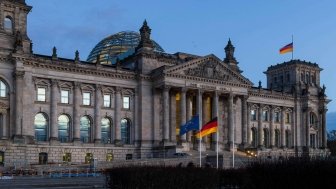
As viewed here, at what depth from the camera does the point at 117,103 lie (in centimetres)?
7688

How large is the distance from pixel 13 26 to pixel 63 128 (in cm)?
1587

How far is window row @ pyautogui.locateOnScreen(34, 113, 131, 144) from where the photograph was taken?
70.2 m

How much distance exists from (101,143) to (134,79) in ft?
37.2

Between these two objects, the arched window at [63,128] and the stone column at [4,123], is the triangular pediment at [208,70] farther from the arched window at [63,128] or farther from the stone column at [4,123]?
the stone column at [4,123]

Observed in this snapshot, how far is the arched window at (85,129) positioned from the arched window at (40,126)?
564cm

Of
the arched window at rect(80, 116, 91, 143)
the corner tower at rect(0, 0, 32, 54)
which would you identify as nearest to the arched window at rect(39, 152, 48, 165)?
the arched window at rect(80, 116, 91, 143)

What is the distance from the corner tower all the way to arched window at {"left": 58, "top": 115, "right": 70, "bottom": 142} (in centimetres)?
1086

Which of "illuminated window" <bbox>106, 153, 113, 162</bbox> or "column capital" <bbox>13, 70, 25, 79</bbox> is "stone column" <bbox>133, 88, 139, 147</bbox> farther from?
"column capital" <bbox>13, 70, 25, 79</bbox>

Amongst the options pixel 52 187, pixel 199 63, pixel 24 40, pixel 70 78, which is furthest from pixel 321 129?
pixel 52 187

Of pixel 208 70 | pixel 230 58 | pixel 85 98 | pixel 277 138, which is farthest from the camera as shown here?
pixel 277 138

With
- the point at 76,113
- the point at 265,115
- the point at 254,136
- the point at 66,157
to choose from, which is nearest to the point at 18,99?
the point at 76,113

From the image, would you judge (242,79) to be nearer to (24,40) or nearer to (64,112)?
(64,112)

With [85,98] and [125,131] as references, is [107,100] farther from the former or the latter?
[125,131]

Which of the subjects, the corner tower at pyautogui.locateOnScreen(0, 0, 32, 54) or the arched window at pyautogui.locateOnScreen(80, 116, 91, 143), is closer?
the corner tower at pyautogui.locateOnScreen(0, 0, 32, 54)
